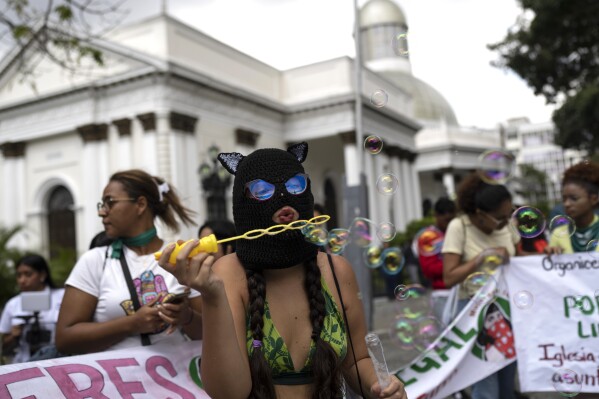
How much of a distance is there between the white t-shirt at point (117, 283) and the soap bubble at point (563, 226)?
239 cm

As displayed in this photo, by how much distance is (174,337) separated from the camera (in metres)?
3.15

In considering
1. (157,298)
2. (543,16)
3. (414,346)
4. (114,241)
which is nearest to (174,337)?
(157,298)

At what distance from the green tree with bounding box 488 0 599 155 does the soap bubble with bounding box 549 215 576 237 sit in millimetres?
13117

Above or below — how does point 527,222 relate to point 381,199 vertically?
below

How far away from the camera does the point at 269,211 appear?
2102 mm

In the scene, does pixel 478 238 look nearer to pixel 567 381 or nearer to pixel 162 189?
pixel 567 381

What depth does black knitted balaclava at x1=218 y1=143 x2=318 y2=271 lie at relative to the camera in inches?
82.9

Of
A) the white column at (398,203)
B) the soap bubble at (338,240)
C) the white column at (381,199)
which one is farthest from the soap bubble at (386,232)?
the white column at (398,203)

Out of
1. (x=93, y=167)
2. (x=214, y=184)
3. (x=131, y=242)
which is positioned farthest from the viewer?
(x=93, y=167)

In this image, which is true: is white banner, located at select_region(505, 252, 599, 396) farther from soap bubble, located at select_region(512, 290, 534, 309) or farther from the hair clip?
the hair clip

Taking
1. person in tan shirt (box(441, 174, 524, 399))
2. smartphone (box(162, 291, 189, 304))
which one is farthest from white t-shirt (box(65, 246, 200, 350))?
person in tan shirt (box(441, 174, 524, 399))

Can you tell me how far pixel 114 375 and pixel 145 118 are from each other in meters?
18.3

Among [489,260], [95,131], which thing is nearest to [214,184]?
[95,131]

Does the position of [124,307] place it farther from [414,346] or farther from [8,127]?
[8,127]
